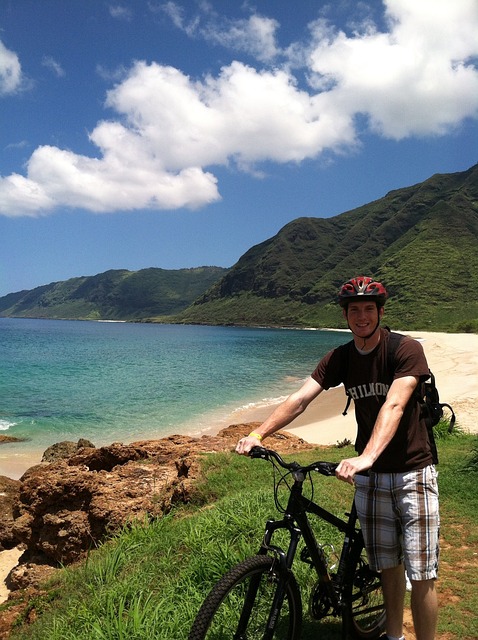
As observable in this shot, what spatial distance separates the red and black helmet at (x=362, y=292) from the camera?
3.34 metres

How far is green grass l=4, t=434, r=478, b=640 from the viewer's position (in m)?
4.01

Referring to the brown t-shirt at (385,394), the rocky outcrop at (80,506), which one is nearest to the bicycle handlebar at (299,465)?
the brown t-shirt at (385,394)

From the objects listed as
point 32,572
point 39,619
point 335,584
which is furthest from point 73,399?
point 335,584

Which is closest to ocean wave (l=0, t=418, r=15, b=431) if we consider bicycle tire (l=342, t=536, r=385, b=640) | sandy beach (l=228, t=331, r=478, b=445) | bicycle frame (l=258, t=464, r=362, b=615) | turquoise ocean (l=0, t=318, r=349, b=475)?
turquoise ocean (l=0, t=318, r=349, b=475)

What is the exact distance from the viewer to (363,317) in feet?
11.0

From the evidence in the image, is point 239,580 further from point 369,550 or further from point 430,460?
point 430,460

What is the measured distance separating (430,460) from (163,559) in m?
3.43

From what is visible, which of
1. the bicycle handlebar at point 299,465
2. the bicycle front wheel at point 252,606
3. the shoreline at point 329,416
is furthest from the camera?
the shoreline at point 329,416

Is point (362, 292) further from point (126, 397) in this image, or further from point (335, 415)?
point (126, 397)

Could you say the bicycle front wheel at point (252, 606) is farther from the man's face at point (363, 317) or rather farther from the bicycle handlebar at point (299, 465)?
the man's face at point (363, 317)

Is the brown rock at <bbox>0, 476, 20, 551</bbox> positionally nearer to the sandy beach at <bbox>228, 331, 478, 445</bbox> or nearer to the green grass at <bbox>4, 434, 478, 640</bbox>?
the green grass at <bbox>4, 434, 478, 640</bbox>

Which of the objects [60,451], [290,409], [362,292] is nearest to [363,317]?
[362,292]

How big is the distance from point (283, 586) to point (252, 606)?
0.25 meters

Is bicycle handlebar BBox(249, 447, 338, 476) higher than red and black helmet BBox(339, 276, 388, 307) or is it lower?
lower
